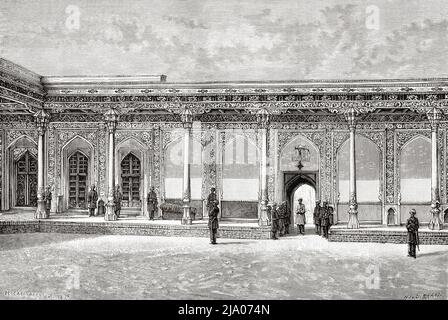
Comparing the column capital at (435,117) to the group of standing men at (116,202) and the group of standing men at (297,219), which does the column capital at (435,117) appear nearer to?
the group of standing men at (297,219)

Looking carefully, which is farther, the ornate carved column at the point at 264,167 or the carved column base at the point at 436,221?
the ornate carved column at the point at 264,167

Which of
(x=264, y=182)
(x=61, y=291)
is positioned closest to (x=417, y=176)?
(x=264, y=182)

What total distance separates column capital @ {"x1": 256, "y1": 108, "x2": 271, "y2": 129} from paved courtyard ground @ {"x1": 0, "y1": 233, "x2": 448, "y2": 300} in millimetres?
3229

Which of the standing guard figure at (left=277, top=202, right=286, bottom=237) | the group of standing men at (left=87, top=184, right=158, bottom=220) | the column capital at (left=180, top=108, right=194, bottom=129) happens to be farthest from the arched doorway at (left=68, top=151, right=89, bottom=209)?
the standing guard figure at (left=277, top=202, right=286, bottom=237)

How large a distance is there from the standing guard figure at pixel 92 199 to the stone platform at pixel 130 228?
1.96 meters

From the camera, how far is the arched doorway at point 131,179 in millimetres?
17281

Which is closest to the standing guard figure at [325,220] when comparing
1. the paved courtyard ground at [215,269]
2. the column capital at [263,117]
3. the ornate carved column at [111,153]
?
the paved courtyard ground at [215,269]

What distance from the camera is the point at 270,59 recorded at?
55.8 feet

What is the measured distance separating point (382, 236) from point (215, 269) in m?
5.52

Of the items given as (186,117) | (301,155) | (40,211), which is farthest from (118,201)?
(301,155)

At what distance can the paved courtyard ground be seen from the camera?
7.39 meters

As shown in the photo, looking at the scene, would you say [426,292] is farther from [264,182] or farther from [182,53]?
[182,53]

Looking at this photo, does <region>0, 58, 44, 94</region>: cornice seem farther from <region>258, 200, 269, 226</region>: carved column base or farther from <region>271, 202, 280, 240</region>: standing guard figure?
<region>271, 202, 280, 240</region>: standing guard figure

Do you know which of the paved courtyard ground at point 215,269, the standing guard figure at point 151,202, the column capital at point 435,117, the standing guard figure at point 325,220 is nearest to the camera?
the paved courtyard ground at point 215,269
